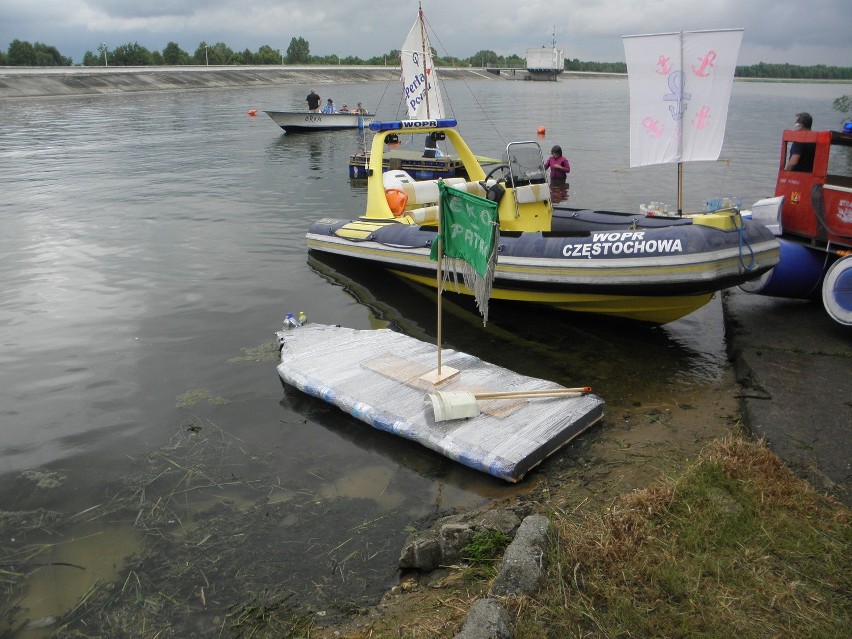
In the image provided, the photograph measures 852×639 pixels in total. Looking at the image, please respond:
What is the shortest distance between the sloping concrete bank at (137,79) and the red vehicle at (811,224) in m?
32.9

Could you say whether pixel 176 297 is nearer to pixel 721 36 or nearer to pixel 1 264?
pixel 1 264

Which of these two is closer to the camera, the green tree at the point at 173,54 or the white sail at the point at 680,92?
the white sail at the point at 680,92

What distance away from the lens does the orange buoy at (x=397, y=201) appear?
11695 mm

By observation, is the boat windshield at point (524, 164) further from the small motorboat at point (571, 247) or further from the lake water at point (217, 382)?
the lake water at point (217, 382)

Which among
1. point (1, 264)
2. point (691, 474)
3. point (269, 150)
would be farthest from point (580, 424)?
point (269, 150)

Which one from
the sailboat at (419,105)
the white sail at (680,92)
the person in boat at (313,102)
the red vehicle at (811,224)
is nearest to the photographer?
the red vehicle at (811,224)

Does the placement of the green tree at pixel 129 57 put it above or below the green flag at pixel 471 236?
above

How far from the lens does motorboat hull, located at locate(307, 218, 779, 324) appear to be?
7.47 meters

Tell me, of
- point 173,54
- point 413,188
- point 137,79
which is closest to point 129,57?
point 173,54

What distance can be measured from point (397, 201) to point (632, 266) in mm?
5099

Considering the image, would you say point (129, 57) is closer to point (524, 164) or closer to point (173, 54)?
point (173, 54)

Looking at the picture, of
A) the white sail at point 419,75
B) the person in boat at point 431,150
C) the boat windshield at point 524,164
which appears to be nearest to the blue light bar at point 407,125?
the boat windshield at point 524,164

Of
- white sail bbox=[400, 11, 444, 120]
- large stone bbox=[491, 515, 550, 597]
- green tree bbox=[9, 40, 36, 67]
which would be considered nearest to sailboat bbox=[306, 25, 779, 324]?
large stone bbox=[491, 515, 550, 597]

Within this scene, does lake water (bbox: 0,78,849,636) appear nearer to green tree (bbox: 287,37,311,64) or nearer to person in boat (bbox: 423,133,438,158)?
person in boat (bbox: 423,133,438,158)
